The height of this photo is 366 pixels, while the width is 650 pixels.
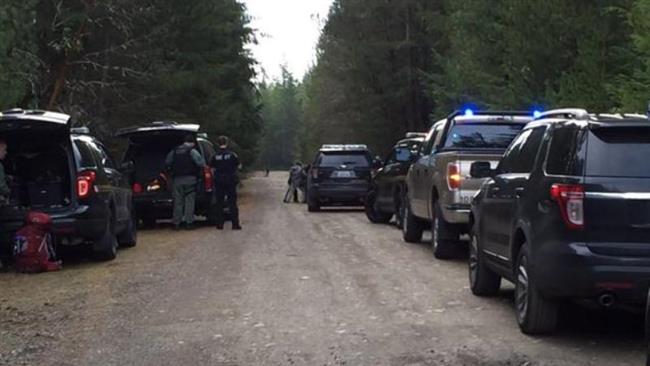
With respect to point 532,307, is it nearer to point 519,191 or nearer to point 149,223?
point 519,191

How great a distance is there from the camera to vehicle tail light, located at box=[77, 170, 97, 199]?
1301 cm

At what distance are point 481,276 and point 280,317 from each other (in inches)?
92.3

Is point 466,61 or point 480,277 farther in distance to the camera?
point 466,61

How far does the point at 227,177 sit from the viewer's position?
1898cm

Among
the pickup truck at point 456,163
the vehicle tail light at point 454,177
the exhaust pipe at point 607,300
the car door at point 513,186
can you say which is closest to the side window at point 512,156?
the car door at point 513,186

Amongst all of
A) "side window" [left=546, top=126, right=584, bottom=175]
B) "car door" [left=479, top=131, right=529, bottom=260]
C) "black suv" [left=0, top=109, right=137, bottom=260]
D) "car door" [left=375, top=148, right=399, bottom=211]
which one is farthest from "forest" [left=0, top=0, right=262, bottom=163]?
"side window" [left=546, top=126, right=584, bottom=175]

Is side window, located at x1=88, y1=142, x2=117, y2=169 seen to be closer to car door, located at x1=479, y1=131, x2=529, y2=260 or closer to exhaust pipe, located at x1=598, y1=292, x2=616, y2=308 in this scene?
car door, located at x1=479, y1=131, x2=529, y2=260

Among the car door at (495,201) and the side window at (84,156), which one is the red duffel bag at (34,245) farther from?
the car door at (495,201)

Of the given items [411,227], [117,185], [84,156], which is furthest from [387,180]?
[84,156]

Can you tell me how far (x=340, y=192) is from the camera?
2752 cm

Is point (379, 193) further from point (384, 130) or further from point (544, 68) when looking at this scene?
point (384, 130)

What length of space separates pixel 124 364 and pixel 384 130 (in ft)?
151

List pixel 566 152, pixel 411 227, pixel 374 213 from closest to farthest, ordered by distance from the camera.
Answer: pixel 566 152 → pixel 411 227 → pixel 374 213

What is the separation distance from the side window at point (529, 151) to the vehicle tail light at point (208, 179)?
34.9 ft
